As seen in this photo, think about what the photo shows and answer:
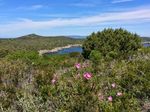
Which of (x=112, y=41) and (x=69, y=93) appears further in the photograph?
(x=112, y=41)

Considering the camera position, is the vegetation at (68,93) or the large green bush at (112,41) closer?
the vegetation at (68,93)

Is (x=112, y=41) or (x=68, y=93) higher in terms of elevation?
(x=68, y=93)

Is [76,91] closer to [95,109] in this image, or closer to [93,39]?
[95,109]

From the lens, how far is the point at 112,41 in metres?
85.0

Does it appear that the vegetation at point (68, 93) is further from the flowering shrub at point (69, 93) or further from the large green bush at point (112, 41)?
the large green bush at point (112, 41)

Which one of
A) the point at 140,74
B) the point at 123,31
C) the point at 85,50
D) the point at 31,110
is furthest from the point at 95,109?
the point at 123,31

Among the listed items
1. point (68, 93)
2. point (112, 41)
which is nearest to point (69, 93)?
point (68, 93)

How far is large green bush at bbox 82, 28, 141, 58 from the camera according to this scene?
82.4 metres

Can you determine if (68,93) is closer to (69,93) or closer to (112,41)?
(69,93)

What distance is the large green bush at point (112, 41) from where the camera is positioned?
82375 mm

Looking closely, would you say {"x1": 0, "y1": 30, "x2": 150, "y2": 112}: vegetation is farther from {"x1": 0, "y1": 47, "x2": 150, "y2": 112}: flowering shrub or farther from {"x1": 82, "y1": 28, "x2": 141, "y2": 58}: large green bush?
{"x1": 82, "y1": 28, "x2": 141, "y2": 58}: large green bush

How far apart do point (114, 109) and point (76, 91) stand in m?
1.03

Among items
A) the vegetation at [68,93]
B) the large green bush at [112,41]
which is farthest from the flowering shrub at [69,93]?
the large green bush at [112,41]

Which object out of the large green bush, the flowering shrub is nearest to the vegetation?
the flowering shrub
